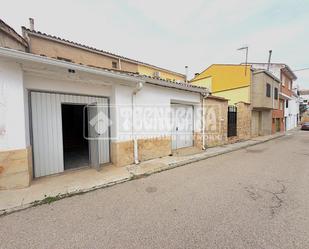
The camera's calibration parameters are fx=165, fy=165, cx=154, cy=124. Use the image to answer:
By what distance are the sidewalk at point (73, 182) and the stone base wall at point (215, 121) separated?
141 inches

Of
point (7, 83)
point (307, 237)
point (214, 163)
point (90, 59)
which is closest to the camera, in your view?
point (307, 237)

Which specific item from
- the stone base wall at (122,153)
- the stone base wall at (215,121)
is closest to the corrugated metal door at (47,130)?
the stone base wall at (122,153)

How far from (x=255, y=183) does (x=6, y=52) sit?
22.1ft

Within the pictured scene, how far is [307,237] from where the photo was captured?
242 cm

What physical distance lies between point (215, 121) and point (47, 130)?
8618mm

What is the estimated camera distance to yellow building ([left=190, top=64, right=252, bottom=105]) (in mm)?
14117

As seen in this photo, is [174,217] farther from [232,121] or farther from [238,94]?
[238,94]

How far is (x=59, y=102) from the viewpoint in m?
5.00

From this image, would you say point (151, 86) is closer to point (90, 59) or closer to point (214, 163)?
point (214, 163)

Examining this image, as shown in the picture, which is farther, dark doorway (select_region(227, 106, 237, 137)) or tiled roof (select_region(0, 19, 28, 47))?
dark doorway (select_region(227, 106, 237, 137))

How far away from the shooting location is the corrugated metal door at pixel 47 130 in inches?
183

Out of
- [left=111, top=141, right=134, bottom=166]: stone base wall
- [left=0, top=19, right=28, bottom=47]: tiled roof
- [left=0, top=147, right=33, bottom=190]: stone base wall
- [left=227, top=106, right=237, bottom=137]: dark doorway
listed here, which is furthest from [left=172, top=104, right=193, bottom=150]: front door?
[left=0, top=19, right=28, bottom=47]: tiled roof

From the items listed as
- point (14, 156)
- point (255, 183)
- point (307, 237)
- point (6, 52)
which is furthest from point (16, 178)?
point (255, 183)

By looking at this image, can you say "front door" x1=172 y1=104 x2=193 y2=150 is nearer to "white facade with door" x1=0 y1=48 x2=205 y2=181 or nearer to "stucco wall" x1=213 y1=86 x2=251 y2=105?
"white facade with door" x1=0 y1=48 x2=205 y2=181
